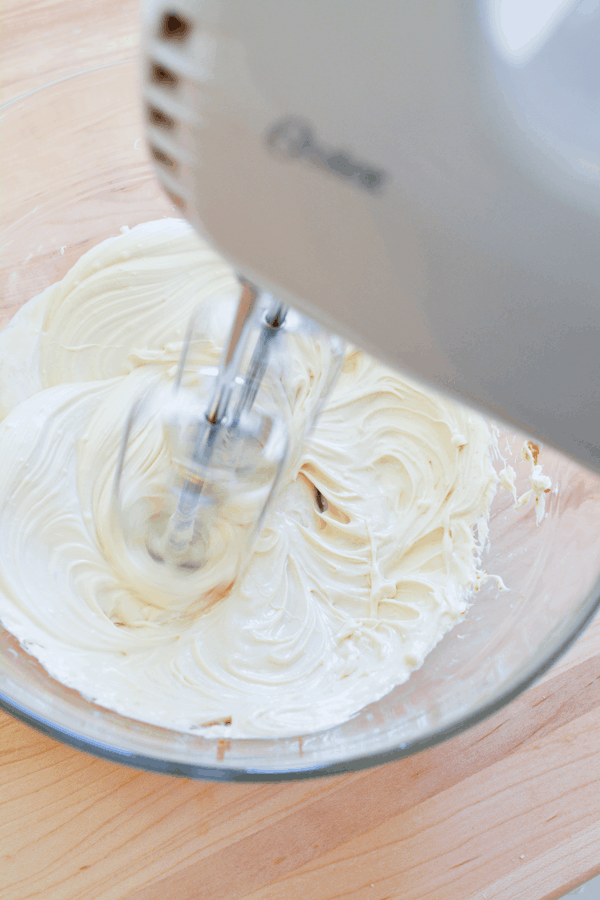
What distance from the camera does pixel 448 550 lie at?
56 centimetres

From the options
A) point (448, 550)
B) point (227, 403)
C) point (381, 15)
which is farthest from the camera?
point (448, 550)

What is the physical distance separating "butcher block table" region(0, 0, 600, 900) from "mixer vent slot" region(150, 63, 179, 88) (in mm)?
436

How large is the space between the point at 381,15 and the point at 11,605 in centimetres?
46

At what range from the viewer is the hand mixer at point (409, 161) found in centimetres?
16

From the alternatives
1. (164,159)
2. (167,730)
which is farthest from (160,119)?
(167,730)

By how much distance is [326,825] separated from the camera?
472mm

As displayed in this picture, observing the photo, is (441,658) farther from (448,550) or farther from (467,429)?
(467,429)

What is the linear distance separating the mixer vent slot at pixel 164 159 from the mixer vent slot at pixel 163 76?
0.06ft

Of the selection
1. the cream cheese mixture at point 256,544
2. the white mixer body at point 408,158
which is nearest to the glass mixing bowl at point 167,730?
the cream cheese mixture at point 256,544

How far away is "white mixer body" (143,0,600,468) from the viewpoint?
15cm

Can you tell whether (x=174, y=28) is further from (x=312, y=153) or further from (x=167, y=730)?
(x=167, y=730)

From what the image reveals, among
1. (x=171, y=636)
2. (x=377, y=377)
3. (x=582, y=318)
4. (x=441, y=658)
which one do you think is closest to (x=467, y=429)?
(x=377, y=377)

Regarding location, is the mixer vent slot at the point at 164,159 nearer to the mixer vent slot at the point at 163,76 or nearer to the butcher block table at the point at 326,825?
the mixer vent slot at the point at 163,76

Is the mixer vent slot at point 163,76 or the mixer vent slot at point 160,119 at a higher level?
the mixer vent slot at point 163,76
